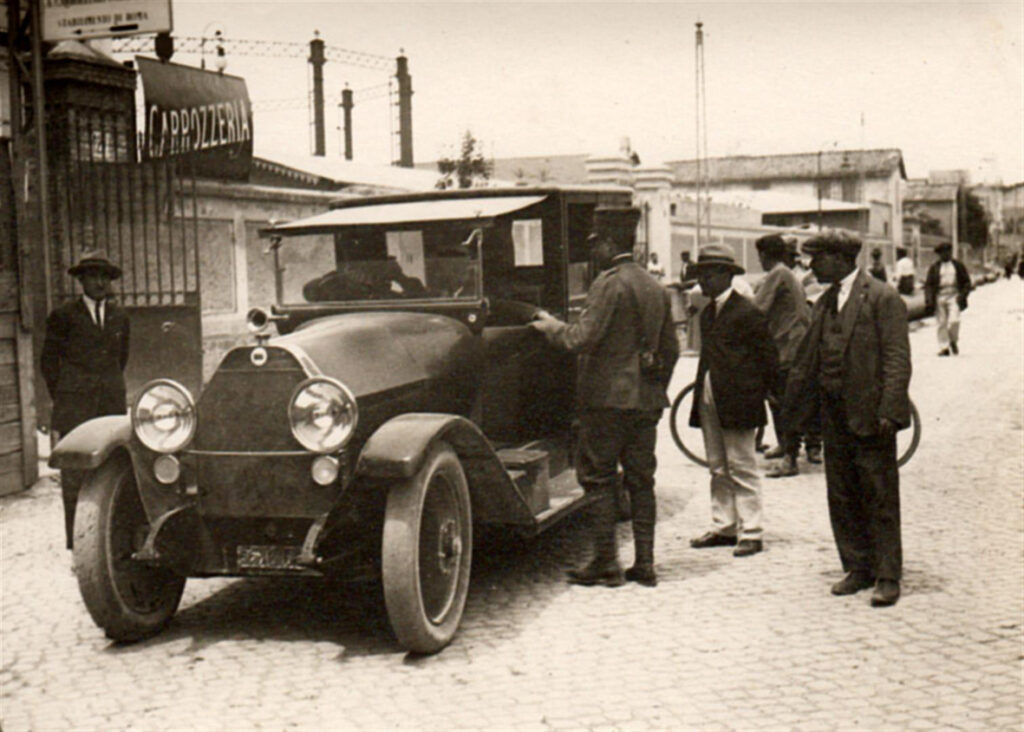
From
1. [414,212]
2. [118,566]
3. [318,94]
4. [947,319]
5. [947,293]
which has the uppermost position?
[318,94]

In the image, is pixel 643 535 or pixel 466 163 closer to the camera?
pixel 643 535

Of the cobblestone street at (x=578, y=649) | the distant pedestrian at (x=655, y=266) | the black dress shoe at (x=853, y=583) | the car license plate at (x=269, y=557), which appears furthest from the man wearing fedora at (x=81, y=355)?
the distant pedestrian at (x=655, y=266)

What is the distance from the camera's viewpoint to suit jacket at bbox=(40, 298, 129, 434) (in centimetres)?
712

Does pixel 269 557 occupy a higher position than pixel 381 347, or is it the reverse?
pixel 381 347

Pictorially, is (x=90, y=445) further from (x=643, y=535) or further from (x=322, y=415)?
(x=643, y=535)

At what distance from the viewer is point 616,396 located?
18.3 feet

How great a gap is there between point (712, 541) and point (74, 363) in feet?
13.4

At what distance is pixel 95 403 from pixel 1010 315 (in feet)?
82.6

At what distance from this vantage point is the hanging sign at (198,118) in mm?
11734

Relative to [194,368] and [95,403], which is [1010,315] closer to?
A: [194,368]

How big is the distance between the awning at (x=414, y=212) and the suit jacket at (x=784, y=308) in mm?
2538

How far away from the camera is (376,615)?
17.1 ft

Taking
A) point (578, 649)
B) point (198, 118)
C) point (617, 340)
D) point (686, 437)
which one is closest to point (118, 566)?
point (578, 649)

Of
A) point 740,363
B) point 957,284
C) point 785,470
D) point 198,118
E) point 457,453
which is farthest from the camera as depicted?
point 957,284
